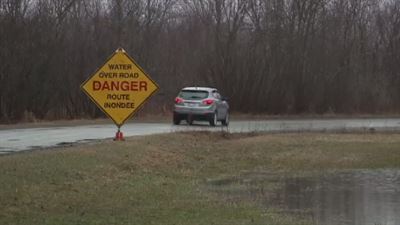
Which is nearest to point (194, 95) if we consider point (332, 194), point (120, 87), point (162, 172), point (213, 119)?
point (213, 119)

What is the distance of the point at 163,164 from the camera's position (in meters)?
18.5

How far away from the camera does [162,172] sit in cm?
1720

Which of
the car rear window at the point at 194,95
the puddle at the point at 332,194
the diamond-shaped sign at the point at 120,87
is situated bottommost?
the puddle at the point at 332,194

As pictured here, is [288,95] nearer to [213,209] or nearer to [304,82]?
[304,82]

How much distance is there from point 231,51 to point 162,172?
34.7m

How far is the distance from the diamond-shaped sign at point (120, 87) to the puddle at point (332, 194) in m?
5.10

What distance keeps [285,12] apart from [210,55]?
20.5ft

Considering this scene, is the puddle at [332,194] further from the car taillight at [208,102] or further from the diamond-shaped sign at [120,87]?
the car taillight at [208,102]

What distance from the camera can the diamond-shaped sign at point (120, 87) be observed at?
21250 millimetres

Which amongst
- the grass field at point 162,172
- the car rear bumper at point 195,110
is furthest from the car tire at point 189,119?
the grass field at point 162,172

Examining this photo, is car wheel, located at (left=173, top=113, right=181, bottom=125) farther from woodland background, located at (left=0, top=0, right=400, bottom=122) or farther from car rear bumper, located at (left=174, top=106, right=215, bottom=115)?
woodland background, located at (left=0, top=0, right=400, bottom=122)

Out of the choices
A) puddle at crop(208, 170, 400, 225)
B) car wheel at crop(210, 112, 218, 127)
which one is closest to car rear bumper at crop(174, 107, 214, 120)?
car wheel at crop(210, 112, 218, 127)

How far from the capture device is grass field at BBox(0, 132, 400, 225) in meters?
10.8

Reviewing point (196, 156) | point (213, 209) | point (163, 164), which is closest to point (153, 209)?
point (213, 209)
